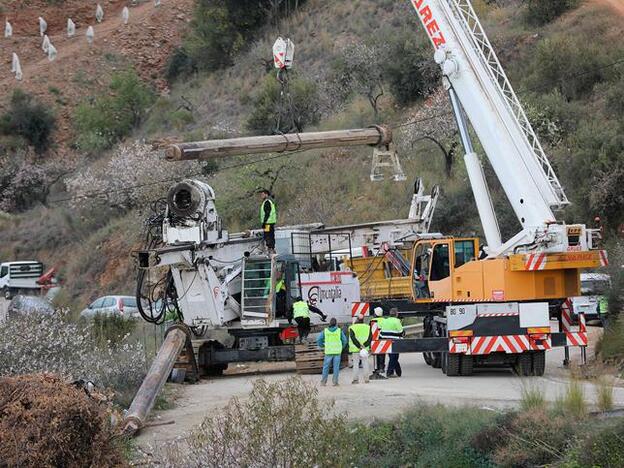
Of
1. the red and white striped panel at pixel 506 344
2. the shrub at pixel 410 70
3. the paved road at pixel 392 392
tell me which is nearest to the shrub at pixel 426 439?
the paved road at pixel 392 392

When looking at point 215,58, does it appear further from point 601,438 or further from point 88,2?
point 601,438

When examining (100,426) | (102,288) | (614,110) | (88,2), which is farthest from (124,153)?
(100,426)

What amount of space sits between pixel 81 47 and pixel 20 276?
31.3 metres

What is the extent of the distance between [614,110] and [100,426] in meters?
31.6

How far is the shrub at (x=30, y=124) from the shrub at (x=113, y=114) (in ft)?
6.52

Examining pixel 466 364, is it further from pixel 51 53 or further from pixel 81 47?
pixel 51 53

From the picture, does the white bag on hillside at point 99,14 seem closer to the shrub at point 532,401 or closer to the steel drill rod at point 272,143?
the steel drill rod at point 272,143

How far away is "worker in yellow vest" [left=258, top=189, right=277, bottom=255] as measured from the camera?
83.5ft

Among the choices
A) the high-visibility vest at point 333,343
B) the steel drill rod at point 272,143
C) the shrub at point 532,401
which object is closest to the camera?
the shrub at point 532,401

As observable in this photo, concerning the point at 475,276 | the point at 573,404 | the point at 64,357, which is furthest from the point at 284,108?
the point at 573,404

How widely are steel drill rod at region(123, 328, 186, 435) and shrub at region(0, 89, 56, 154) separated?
51681 millimetres

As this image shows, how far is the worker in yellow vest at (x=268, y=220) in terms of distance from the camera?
2545cm

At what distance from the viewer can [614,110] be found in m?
42.1

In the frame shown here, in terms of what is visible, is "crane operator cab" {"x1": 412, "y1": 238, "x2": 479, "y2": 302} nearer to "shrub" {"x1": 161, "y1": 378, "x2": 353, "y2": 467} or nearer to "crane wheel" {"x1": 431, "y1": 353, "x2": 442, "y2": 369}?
"crane wheel" {"x1": 431, "y1": 353, "x2": 442, "y2": 369}
